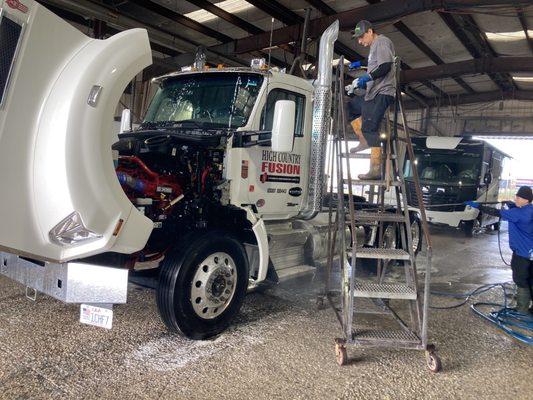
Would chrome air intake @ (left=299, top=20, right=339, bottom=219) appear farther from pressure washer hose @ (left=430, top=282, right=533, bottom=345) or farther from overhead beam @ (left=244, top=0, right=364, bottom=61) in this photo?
overhead beam @ (left=244, top=0, right=364, bottom=61)

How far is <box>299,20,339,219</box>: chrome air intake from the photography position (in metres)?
4.57

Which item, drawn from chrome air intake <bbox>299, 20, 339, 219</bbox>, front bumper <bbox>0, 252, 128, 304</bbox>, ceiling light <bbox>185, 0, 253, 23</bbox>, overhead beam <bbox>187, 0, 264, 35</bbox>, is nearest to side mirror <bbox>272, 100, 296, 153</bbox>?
chrome air intake <bbox>299, 20, 339, 219</bbox>

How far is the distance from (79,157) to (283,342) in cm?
222

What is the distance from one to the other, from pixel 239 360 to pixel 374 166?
8.08 feet

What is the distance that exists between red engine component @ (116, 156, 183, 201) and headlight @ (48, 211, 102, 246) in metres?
0.66

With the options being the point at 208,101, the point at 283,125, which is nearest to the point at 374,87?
the point at 283,125

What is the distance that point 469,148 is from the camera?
11.3 metres

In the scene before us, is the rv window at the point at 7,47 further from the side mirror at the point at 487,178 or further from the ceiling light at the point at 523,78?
the ceiling light at the point at 523,78

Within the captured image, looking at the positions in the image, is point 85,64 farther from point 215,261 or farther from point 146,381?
point 146,381

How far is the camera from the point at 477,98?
16859 millimetres

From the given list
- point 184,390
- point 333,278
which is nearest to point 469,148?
point 333,278

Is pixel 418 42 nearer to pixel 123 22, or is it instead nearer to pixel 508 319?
pixel 123 22

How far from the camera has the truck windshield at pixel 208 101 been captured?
4.05m

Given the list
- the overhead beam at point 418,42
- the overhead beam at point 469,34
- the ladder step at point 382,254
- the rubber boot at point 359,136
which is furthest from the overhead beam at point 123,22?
the ladder step at point 382,254
